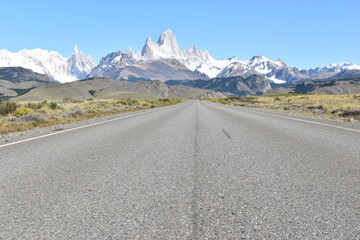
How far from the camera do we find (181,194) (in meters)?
3.96

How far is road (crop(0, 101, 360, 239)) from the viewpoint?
2.95 metres

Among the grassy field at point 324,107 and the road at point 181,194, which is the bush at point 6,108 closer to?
the road at point 181,194

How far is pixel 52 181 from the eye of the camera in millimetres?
4652

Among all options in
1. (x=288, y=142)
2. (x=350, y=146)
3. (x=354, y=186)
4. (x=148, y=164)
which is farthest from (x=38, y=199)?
(x=350, y=146)

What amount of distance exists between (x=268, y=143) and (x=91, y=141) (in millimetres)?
5536

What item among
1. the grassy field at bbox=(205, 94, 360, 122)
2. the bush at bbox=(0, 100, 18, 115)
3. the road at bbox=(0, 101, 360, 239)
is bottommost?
the grassy field at bbox=(205, 94, 360, 122)

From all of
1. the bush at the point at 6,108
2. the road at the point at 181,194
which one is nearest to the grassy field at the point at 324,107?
the road at the point at 181,194

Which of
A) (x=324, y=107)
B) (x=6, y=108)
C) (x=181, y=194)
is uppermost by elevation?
(x=181, y=194)

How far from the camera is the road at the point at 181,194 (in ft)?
9.68

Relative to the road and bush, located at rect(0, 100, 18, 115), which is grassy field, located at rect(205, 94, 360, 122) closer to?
the road

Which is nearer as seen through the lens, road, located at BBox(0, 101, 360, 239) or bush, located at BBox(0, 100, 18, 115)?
road, located at BBox(0, 101, 360, 239)

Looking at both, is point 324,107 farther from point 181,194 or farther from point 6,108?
point 181,194

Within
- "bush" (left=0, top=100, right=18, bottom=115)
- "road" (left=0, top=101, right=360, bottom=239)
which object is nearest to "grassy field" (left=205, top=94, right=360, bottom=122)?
"road" (left=0, top=101, right=360, bottom=239)

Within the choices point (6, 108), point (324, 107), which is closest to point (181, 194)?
point (6, 108)
